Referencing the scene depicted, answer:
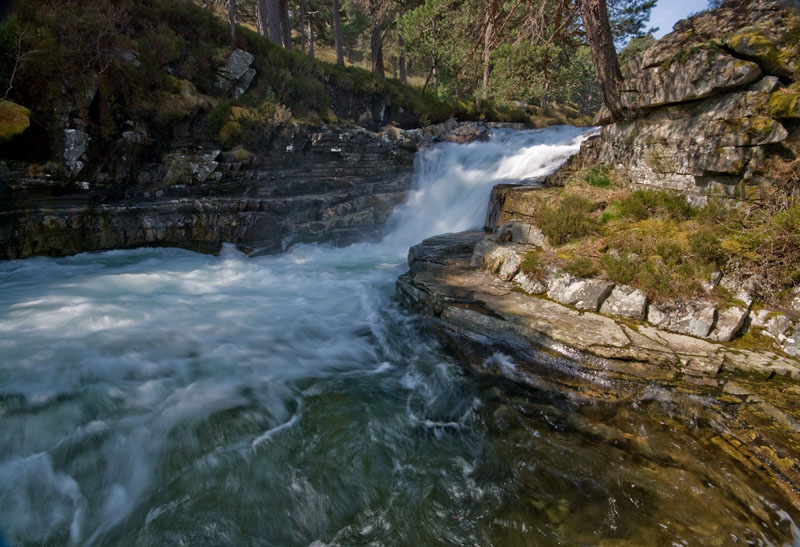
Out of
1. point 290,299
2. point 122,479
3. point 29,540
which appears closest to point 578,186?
point 290,299

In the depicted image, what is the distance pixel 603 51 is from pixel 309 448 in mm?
10354

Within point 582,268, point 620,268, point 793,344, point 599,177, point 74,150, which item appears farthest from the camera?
point 74,150

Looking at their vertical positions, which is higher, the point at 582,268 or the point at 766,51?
the point at 766,51

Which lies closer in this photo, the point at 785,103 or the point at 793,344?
the point at 793,344

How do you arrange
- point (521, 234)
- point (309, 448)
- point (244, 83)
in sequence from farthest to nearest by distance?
point (244, 83)
point (521, 234)
point (309, 448)

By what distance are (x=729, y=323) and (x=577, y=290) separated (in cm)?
194

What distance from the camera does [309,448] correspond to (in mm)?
4523

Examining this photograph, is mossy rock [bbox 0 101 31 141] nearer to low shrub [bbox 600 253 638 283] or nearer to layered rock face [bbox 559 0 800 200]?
low shrub [bbox 600 253 638 283]

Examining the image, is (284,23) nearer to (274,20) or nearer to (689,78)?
(274,20)

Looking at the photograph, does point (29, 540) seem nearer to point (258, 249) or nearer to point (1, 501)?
point (1, 501)

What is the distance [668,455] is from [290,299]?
7.52m

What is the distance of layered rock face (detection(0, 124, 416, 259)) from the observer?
30.6ft

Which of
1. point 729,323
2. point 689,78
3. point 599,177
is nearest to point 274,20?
point 599,177

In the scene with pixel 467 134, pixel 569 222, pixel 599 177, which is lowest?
pixel 569 222
